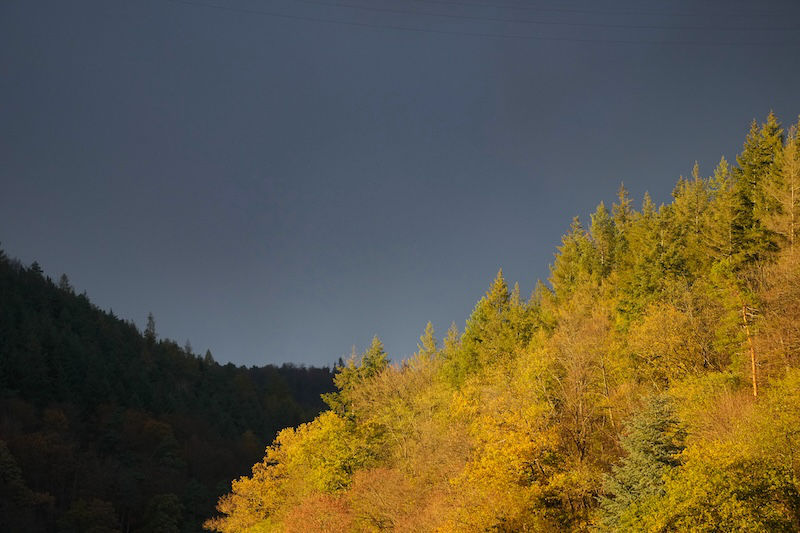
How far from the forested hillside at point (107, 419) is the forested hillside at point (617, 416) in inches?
1176

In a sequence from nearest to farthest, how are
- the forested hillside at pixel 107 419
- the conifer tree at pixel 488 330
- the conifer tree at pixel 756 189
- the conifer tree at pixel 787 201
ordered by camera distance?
the conifer tree at pixel 787 201, the conifer tree at pixel 756 189, the conifer tree at pixel 488 330, the forested hillside at pixel 107 419

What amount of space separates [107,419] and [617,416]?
322ft

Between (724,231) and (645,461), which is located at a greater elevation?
(724,231)

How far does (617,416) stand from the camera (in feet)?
117

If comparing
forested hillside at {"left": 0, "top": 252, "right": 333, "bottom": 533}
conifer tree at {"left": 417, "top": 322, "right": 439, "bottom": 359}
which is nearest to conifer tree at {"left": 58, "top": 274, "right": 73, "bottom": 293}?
forested hillside at {"left": 0, "top": 252, "right": 333, "bottom": 533}

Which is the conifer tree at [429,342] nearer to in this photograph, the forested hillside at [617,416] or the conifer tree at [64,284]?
the forested hillside at [617,416]

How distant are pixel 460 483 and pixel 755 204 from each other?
101ft

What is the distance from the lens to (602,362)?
36812 millimetres

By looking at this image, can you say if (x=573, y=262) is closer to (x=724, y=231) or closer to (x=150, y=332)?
(x=724, y=231)

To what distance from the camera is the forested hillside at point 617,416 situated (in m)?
20.6

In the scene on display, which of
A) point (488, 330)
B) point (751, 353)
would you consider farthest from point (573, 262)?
point (751, 353)

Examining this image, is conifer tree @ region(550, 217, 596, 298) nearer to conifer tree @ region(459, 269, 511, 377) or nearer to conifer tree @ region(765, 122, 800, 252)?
conifer tree @ region(459, 269, 511, 377)

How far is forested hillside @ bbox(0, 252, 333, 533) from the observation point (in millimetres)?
75875

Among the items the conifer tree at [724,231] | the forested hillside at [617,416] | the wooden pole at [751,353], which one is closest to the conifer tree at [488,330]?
the forested hillside at [617,416]
